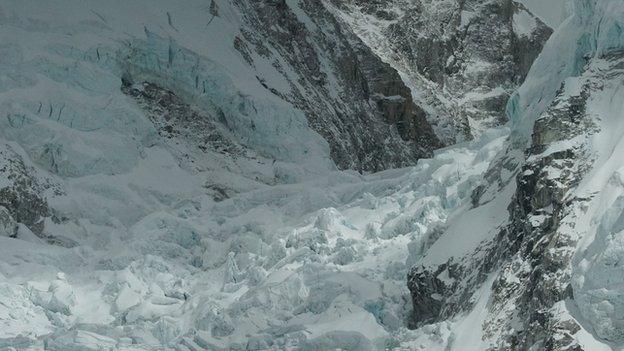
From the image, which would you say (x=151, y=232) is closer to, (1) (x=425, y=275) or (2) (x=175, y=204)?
(2) (x=175, y=204)

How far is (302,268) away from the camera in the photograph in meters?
51.6

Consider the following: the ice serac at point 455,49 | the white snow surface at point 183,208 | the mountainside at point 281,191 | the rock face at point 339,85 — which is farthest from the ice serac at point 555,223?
the ice serac at point 455,49

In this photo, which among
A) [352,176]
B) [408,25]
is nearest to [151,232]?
[352,176]

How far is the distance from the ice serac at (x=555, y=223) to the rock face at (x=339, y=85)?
34.5 metres

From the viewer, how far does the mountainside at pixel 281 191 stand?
40406 millimetres

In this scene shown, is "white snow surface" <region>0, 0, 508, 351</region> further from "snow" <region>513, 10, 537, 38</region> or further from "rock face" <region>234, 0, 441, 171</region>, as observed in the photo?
"snow" <region>513, 10, 537, 38</region>

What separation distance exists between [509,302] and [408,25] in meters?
78.9

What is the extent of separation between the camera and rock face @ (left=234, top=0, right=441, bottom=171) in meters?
84.9

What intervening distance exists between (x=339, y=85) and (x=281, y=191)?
28876 mm

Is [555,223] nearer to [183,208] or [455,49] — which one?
[183,208]

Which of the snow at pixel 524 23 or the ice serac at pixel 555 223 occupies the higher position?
the ice serac at pixel 555 223

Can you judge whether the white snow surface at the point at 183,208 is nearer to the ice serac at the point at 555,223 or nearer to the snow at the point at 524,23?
the ice serac at the point at 555,223

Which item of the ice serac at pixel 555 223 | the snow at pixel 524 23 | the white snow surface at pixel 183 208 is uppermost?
the ice serac at pixel 555 223

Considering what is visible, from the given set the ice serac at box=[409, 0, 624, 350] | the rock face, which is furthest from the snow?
the ice serac at box=[409, 0, 624, 350]
